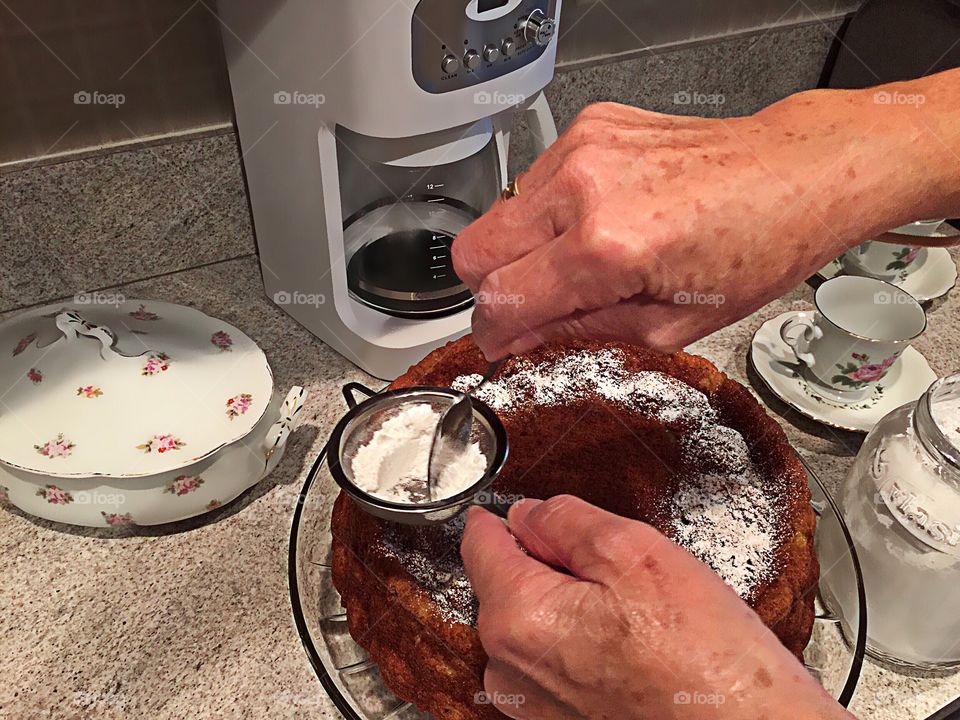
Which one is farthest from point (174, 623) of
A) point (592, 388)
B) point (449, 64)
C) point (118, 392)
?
point (449, 64)

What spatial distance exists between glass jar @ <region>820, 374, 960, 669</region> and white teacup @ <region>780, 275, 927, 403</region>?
0.56 ft

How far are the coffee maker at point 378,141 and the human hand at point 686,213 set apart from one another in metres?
0.23

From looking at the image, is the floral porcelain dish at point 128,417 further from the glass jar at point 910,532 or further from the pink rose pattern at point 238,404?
the glass jar at point 910,532

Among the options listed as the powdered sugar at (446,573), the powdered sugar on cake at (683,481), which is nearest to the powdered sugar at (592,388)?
the powdered sugar on cake at (683,481)

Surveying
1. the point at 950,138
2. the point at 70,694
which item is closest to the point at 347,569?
the point at 70,694

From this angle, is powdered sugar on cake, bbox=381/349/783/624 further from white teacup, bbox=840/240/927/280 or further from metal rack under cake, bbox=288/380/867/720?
white teacup, bbox=840/240/927/280

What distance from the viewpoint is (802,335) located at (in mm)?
947

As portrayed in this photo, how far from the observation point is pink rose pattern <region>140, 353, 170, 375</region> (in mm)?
802

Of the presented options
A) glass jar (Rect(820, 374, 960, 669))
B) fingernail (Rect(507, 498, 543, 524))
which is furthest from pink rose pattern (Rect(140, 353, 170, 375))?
glass jar (Rect(820, 374, 960, 669))

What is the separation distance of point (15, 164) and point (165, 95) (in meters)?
0.18

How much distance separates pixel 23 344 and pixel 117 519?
0.21 meters

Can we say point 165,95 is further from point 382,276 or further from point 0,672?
point 0,672

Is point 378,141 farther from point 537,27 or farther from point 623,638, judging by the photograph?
point 623,638

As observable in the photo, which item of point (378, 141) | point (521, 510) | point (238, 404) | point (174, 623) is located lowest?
point (174, 623)
